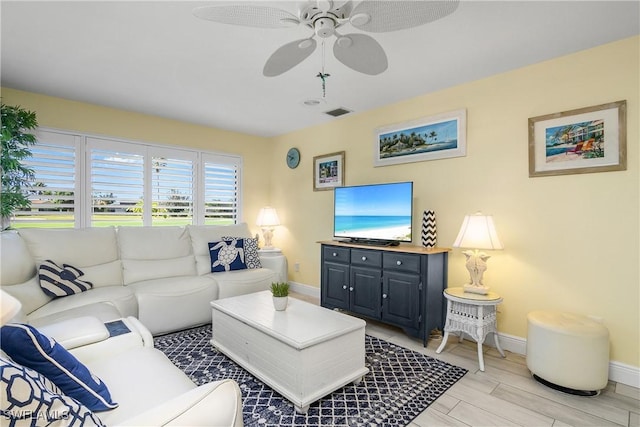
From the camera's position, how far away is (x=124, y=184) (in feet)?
12.9

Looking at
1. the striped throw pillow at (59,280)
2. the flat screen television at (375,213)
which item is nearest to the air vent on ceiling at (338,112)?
the flat screen television at (375,213)

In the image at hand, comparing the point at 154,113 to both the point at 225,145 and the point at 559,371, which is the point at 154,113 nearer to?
the point at 225,145

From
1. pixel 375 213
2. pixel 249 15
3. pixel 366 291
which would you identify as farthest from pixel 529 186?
pixel 249 15

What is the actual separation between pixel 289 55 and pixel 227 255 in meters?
2.53

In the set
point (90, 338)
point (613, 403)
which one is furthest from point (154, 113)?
point (613, 403)

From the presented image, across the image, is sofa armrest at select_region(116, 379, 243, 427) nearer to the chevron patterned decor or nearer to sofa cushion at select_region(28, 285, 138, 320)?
sofa cushion at select_region(28, 285, 138, 320)

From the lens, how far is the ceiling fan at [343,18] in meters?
1.44

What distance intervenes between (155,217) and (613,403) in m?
4.67

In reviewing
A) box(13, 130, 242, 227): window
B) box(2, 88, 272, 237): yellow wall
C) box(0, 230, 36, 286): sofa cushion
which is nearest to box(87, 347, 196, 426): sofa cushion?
box(0, 230, 36, 286): sofa cushion

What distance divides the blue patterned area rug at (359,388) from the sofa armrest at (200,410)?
97cm

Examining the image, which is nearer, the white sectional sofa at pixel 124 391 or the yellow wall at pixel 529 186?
the white sectional sofa at pixel 124 391

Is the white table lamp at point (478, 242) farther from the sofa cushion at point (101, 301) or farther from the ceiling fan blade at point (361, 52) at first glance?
the sofa cushion at point (101, 301)

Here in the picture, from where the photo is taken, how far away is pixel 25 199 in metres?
3.05

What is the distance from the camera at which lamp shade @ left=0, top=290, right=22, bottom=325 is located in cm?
54
